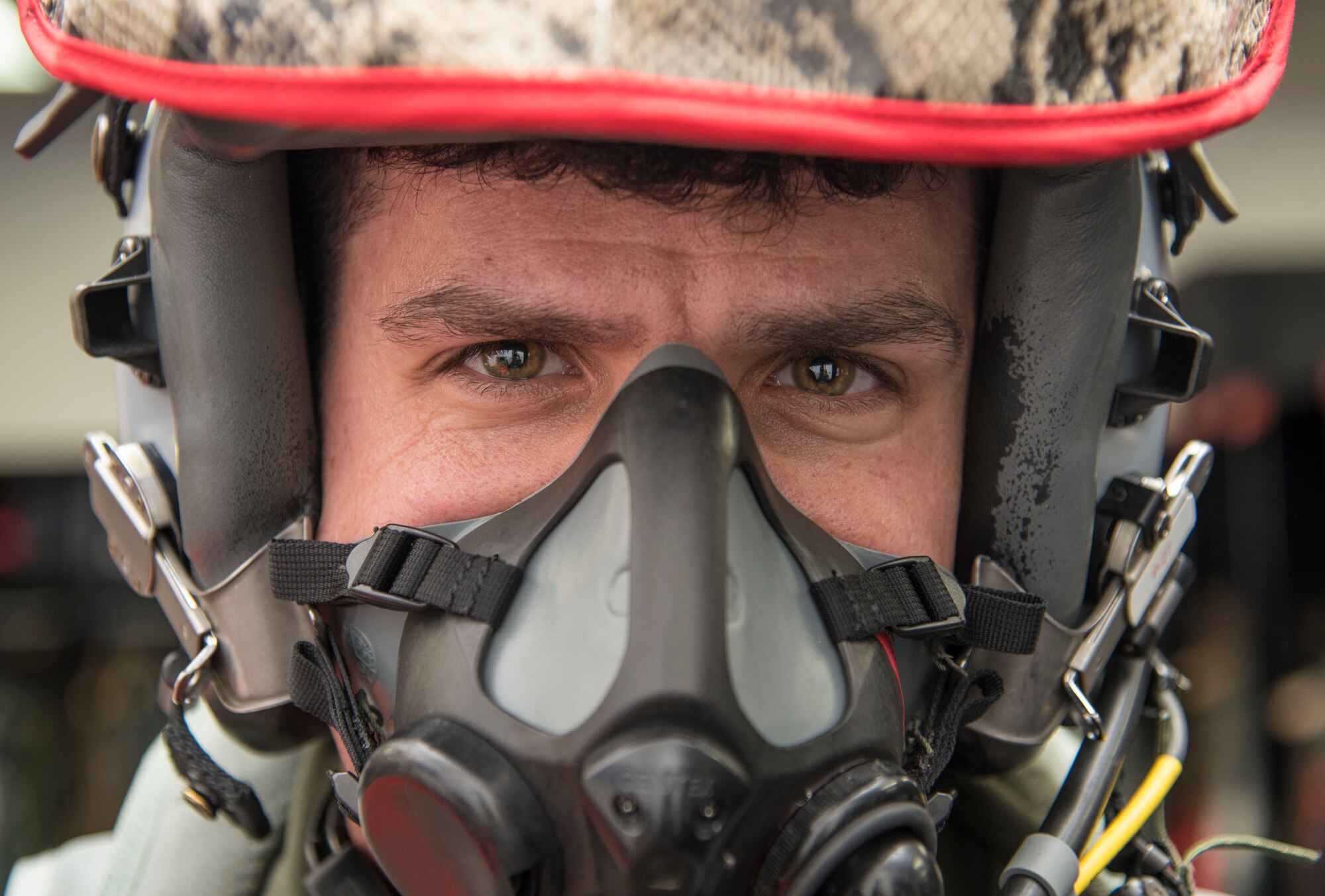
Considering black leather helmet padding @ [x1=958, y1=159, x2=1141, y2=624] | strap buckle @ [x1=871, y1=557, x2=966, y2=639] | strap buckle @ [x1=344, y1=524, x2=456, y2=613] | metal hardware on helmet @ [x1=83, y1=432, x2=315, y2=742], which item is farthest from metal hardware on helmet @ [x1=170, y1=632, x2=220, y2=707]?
black leather helmet padding @ [x1=958, y1=159, x2=1141, y2=624]

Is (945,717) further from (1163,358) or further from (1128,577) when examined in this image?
(1163,358)

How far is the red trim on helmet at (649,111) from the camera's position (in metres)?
0.65

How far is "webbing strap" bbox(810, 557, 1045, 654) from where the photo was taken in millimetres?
954

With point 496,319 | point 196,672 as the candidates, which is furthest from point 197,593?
point 496,319

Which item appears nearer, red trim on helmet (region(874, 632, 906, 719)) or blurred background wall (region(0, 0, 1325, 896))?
red trim on helmet (region(874, 632, 906, 719))

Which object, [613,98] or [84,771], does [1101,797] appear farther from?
[84,771]

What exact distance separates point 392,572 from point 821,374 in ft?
1.49

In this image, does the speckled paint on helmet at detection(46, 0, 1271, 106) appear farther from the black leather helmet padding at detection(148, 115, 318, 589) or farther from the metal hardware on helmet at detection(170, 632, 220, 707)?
the metal hardware on helmet at detection(170, 632, 220, 707)

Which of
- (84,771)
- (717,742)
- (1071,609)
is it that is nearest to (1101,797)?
(1071,609)

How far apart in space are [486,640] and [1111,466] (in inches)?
30.9

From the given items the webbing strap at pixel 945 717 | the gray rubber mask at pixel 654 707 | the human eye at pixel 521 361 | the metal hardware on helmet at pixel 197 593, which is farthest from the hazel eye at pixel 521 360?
the webbing strap at pixel 945 717

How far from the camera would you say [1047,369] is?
47.3 inches

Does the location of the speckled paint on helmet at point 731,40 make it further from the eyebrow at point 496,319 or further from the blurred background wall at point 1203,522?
the blurred background wall at point 1203,522

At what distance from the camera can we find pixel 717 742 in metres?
0.81
